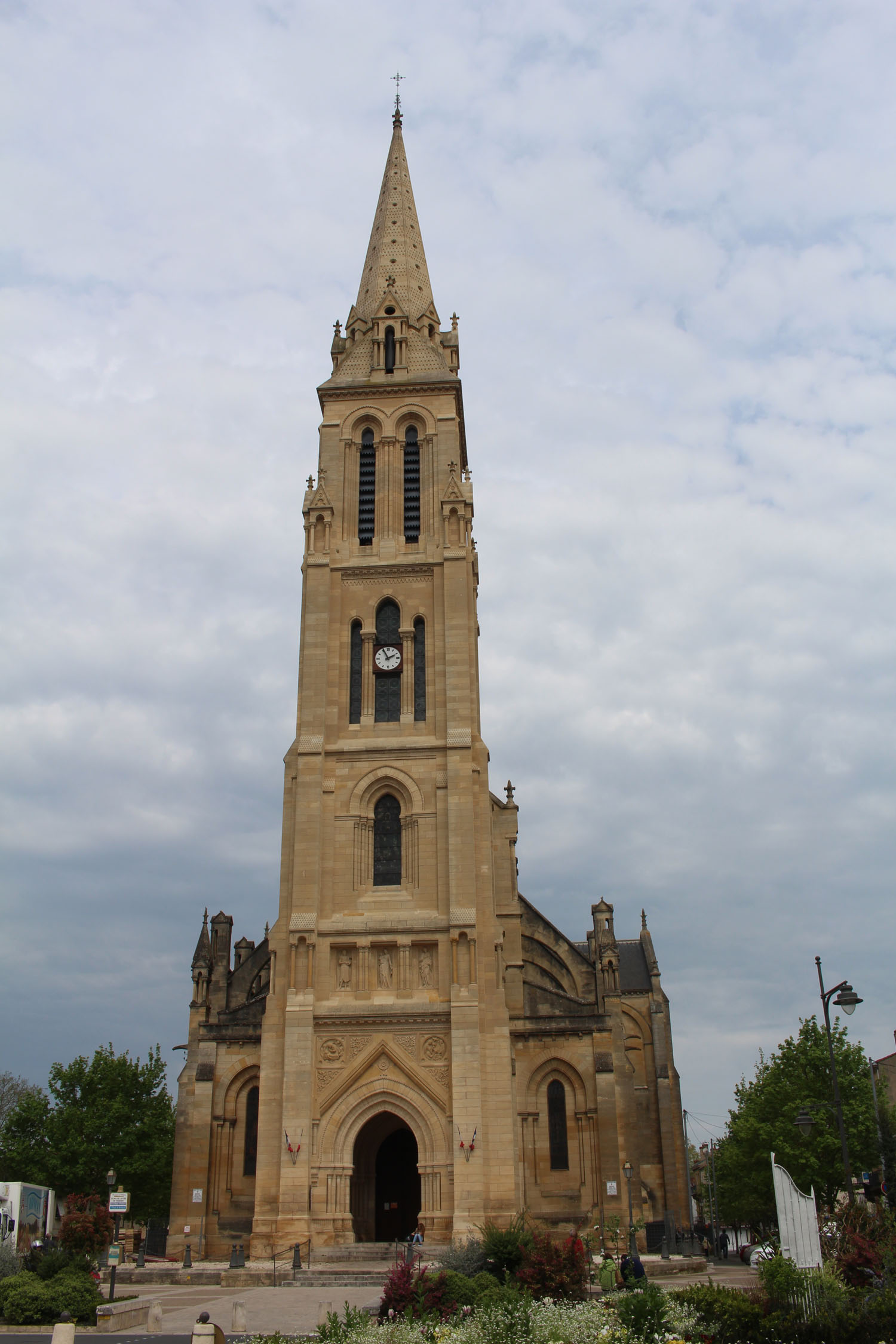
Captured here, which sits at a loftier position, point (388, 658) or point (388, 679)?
point (388, 658)

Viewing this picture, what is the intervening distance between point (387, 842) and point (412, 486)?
14890mm

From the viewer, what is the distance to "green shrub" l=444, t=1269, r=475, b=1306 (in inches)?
623

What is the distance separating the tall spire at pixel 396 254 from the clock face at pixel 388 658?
52.7 feet

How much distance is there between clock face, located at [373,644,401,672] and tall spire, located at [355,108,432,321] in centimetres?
1606

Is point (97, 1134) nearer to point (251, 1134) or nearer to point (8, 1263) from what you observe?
point (251, 1134)

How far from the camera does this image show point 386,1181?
39688 mm

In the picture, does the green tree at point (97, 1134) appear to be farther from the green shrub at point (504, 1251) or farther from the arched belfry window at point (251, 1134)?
the green shrub at point (504, 1251)

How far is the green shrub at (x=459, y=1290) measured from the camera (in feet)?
51.9

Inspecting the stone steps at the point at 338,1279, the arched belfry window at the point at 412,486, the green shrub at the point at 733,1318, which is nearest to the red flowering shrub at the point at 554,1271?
the green shrub at the point at 733,1318

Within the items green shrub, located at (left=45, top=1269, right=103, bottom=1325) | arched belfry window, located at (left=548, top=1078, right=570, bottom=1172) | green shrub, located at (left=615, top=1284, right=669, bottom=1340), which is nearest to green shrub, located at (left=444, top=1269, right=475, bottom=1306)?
green shrub, located at (left=615, top=1284, right=669, bottom=1340)

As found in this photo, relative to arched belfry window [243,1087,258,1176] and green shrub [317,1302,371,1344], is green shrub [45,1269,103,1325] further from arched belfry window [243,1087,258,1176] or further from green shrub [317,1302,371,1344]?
arched belfry window [243,1087,258,1176]

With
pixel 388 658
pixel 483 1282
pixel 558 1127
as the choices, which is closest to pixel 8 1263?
pixel 483 1282

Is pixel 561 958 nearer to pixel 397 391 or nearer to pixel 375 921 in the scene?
pixel 375 921

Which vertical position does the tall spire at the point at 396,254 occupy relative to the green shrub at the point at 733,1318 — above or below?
above
